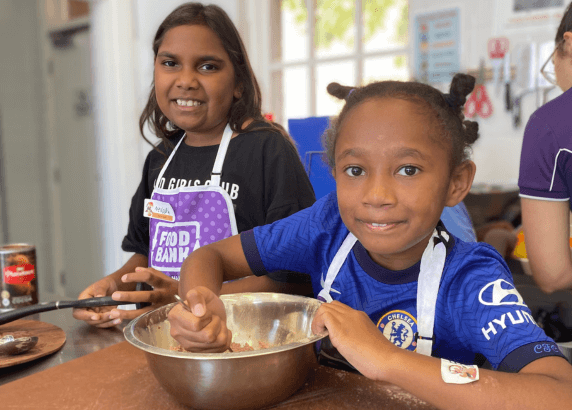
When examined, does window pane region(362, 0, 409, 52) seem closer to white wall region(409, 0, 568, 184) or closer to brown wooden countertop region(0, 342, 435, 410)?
white wall region(409, 0, 568, 184)

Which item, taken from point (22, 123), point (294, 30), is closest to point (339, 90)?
point (294, 30)

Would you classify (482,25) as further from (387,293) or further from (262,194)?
(387,293)

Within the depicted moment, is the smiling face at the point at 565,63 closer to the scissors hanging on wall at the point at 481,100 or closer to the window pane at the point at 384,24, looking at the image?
the scissors hanging on wall at the point at 481,100

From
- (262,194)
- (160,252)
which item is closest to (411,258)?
(262,194)

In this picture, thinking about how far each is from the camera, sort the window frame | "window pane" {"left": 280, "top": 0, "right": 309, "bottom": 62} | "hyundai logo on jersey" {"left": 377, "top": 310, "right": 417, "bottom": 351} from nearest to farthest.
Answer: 1. "hyundai logo on jersey" {"left": 377, "top": 310, "right": 417, "bottom": 351}
2. the window frame
3. "window pane" {"left": 280, "top": 0, "right": 309, "bottom": 62}

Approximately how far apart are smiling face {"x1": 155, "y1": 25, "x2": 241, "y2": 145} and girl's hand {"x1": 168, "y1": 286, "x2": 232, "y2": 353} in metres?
0.55

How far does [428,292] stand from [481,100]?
179cm

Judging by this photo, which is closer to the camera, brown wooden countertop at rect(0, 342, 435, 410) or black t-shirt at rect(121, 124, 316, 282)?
brown wooden countertop at rect(0, 342, 435, 410)

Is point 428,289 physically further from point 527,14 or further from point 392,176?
point 527,14

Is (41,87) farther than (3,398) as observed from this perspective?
Yes

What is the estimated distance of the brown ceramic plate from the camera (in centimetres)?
68

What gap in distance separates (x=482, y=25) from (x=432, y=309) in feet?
6.29

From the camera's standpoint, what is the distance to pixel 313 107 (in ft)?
9.50

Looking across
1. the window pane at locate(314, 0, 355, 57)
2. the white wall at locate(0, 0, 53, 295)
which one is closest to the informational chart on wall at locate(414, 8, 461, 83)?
the window pane at locate(314, 0, 355, 57)
